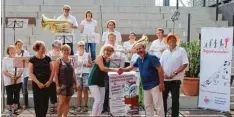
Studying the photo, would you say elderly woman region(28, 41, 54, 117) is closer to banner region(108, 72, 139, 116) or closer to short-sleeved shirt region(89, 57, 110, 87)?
short-sleeved shirt region(89, 57, 110, 87)

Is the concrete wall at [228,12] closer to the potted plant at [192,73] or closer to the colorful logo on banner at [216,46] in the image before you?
the potted plant at [192,73]

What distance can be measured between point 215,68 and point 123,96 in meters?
2.63

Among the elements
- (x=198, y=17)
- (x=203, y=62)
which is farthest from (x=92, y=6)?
(x=203, y=62)

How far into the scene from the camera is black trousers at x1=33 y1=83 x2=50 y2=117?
736 cm

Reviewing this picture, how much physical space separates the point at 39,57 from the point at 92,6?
29.2ft

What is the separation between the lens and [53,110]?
897 cm

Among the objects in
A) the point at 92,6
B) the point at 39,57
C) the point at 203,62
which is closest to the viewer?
the point at 39,57

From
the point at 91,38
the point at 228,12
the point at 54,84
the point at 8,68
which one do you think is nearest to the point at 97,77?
the point at 54,84

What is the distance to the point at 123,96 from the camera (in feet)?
25.4

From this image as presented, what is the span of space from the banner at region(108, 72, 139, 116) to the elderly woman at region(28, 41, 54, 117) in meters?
1.23

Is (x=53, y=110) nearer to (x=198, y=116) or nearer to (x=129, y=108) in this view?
(x=129, y=108)

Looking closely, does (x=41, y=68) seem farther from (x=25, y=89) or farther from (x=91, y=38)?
(x=91, y=38)

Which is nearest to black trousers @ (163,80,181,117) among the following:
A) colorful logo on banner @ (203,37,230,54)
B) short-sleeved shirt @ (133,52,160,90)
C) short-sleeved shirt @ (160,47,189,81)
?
short-sleeved shirt @ (160,47,189,81)

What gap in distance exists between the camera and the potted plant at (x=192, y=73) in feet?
32.6
